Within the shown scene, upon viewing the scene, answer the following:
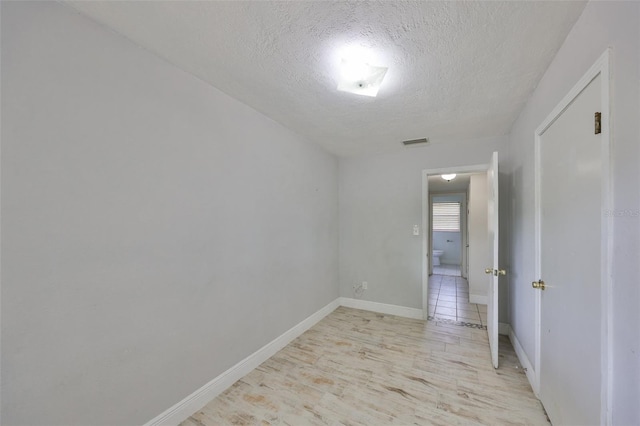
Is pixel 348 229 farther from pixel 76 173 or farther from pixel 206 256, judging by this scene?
pixel 76 173

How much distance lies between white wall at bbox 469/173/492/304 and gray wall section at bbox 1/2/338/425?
12.2 ft

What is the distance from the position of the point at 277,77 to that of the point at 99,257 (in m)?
1.58

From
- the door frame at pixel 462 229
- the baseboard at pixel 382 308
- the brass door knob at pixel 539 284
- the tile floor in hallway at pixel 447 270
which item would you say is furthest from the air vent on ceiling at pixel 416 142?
the tile floor in hallway at pixel 447 270

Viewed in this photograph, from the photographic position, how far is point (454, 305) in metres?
4.03

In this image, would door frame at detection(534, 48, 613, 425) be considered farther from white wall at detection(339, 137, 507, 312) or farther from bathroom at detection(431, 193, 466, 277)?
bathroom at detection(431, 193, 466, 277)

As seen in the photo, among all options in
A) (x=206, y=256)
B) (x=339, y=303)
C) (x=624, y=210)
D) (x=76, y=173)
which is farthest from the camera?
(x=339, y=303)

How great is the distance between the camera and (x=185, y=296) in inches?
68.5

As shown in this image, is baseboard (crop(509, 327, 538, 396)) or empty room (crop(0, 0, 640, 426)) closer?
empty room (crop(0, 0, 640, 426))

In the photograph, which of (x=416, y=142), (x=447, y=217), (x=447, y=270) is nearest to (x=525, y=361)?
(x=416, y=142)

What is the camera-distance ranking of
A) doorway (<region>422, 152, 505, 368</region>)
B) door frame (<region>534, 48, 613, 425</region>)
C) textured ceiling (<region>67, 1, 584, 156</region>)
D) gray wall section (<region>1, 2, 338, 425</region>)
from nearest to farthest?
door frame (<region>534, 48, 613, 425</region>)
gray wall section (<region>1, 2, 338, 425</region>)
textured ceiling (<region>67, 1, 584, 156</region>)
doorway (<region>422, 152, 505, 368</region>)

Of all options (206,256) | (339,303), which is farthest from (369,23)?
(339,303)

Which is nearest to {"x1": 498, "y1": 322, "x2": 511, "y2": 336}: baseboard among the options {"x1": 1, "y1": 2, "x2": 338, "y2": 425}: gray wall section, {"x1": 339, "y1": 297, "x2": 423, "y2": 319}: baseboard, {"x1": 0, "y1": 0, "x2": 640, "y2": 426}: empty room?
{"x1": 0, "y1": 0, "x2": 640, "y2": 426}: empty room

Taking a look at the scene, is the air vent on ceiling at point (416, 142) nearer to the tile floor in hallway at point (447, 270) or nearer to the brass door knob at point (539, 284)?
the brass door knob at point (539, 284)

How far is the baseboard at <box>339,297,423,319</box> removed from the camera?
3476 mm
